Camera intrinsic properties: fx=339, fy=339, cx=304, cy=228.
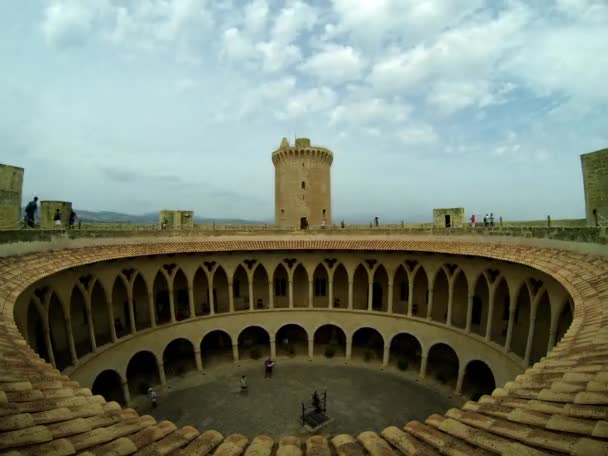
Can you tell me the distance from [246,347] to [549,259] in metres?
23.7

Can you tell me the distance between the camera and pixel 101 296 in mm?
21969

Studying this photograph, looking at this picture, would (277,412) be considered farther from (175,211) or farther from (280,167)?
(280,167)

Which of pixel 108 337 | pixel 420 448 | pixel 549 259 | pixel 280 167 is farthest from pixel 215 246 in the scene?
pixel 420 448

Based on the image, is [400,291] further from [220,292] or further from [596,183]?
[220,292]

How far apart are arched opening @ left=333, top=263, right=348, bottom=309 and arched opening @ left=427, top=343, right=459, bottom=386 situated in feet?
26.0

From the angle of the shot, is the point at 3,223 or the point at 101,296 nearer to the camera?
the point at 3,223

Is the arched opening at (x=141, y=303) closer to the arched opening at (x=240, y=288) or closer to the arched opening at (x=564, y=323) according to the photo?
the arched opening at (x=240, y=288)

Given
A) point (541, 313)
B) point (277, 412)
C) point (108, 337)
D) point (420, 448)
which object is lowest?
point (277, 412)

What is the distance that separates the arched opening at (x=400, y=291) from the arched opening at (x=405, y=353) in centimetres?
295

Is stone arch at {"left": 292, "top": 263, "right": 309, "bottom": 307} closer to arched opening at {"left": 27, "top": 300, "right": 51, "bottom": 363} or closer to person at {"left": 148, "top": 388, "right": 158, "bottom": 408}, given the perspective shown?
person at {"left": 148, "top": 388, "right": 158, "bottom": 408}

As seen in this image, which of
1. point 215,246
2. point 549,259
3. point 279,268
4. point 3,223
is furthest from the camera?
point 279,268

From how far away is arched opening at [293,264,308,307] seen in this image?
3017 cm

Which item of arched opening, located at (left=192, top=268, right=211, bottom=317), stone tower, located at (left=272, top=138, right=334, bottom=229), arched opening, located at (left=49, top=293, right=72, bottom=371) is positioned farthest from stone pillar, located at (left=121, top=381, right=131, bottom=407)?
stone tower, located at (left=272, top=138, right=334, bottom=229)

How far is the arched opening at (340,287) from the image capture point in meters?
29.8
